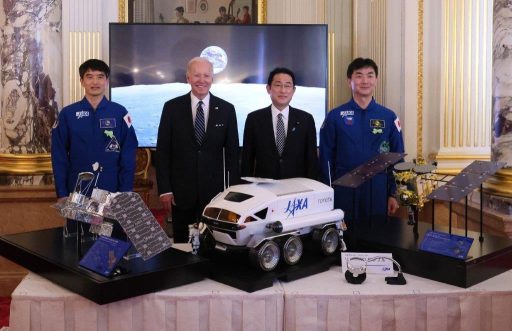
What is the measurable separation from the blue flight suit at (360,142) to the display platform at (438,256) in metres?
0.83

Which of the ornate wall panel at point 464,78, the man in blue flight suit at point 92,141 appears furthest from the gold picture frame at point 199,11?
the man in blue flight suit at point 92,141

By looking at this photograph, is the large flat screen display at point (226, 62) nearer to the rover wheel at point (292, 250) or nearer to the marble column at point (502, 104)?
the marble column at point (502, 104)

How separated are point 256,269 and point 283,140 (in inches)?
47.4

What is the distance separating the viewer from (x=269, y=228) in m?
2.16

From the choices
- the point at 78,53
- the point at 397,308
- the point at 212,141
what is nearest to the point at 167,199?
the point at 212,141

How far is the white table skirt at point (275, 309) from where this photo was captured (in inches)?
77.6

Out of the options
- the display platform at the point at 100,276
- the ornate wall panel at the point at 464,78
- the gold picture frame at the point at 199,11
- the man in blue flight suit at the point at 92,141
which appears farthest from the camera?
the gold picture frame at the point at 199,11

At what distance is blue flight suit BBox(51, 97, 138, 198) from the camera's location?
132 inches

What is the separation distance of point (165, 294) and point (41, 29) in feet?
11.1

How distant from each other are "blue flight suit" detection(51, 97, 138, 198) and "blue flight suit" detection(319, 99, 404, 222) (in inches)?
47.9

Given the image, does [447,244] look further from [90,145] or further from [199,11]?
[199,11]

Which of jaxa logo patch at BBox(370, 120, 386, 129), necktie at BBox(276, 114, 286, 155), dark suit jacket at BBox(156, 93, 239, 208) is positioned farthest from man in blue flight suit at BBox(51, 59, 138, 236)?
jaxa logo patch at BBox(370, 120, 386, 129)

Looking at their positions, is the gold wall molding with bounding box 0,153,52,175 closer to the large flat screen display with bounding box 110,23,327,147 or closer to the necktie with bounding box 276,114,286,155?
the large flat screen display with bounding box 110,23,327,147

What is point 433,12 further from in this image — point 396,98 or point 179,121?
point 179,121
